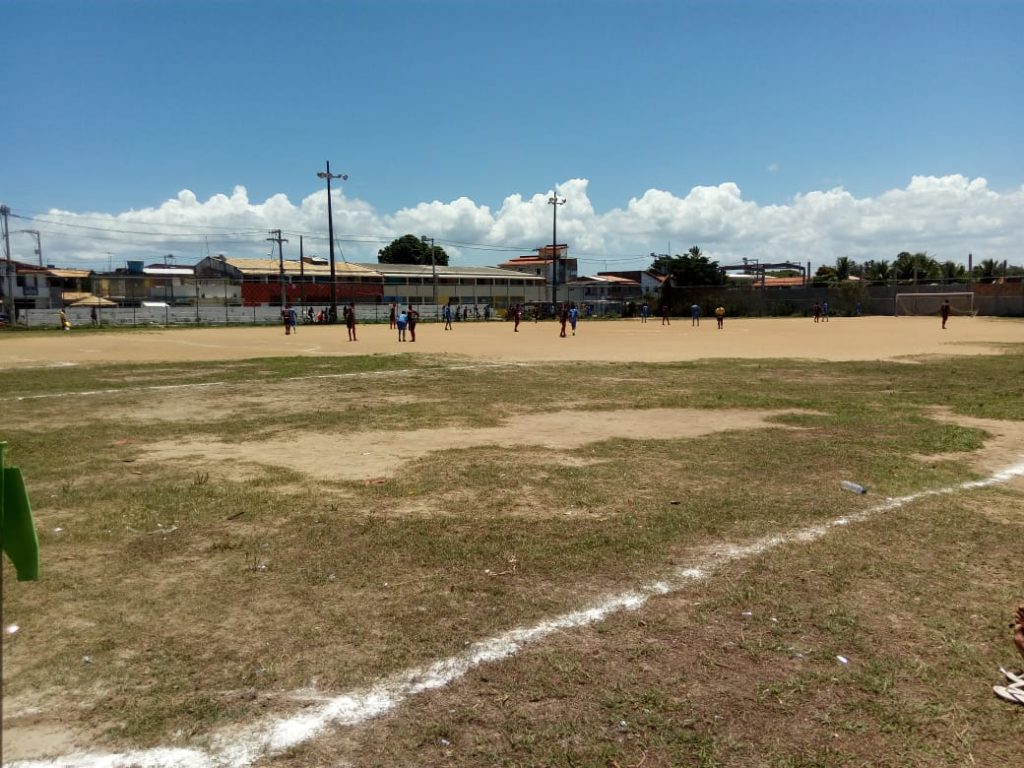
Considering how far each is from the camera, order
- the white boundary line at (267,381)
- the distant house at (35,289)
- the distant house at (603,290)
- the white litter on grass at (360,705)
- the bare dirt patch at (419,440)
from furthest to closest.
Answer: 1. the distant house at (603,290)
2. the distant house at (35,289)
3. the white boundary line at (267,381)
4. the bare dirt patch at (419,440)
5. the white litter on grass at (360,705)

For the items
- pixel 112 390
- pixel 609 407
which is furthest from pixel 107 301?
pixel 609 407

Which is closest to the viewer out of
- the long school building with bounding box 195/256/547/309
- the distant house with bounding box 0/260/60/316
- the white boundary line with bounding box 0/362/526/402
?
the white boundary line with bounding box 0/362/526/402

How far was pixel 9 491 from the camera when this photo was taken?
243cm

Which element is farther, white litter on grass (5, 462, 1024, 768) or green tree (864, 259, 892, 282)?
green tree (864, 259, 892, 282)

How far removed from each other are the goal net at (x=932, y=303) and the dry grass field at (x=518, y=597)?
68.6 m

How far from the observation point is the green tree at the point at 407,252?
Answer: 121812 mm

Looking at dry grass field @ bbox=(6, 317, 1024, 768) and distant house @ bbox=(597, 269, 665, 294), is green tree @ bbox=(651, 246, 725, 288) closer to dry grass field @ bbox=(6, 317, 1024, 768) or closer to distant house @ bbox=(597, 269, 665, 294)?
distant house @ bbox=(597, 269, 665, 294)

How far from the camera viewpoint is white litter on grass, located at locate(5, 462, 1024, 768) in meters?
3.13

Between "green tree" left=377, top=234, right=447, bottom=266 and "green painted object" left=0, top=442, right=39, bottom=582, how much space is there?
120 m

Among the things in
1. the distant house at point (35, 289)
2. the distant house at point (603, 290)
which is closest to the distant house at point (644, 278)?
the distant house at point (603, 290)

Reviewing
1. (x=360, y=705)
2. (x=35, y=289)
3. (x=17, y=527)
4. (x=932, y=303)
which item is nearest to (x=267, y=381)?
(x=360, y=705)

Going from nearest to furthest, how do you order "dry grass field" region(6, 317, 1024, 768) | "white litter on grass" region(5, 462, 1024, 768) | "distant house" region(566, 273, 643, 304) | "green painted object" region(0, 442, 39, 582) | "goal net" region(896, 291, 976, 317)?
"green painted object" region(0, 442, 39, 582)
"white litter on grass" region(5, 462, 1024, 768)
"dry grass field" region(6, 317, 1024, 768)
"goal net" region(896, 291, 976, 317)
"distant house" region(566, 273, 643, 304)

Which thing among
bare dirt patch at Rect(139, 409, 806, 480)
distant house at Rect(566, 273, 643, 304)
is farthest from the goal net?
bare dirt patch at Rect(139, 409, 806, 480)

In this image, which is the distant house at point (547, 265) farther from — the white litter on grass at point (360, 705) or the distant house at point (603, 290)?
the white litter on grass at point (360, 705)
